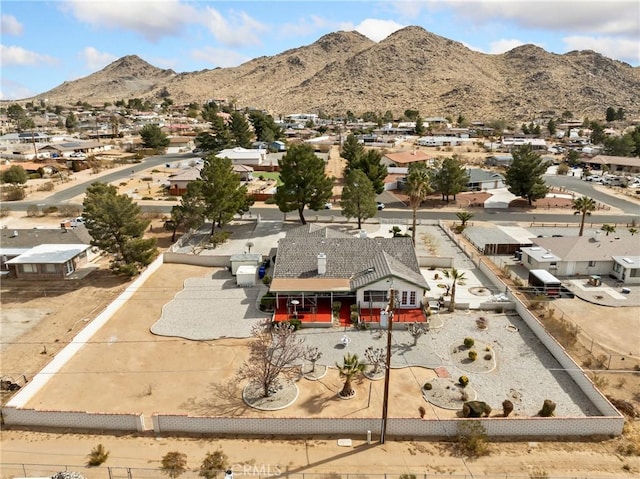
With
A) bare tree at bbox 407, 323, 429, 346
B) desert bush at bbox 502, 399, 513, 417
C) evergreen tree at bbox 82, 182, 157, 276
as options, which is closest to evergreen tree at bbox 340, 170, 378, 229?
evergreen tree at bbox 82, 182, 157, 276

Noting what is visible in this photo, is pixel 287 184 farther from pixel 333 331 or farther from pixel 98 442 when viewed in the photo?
pixel 98 442

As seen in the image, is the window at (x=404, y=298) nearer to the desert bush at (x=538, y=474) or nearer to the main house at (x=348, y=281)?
the main house at (x=348, y=281)

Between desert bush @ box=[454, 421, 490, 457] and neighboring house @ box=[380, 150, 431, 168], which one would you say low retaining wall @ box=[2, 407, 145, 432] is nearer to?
desert bush @ box=[454, 421, 490, 457]

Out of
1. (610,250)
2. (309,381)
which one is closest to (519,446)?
(309,381)

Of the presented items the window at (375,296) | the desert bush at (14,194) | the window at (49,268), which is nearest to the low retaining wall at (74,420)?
the window at (375,296)

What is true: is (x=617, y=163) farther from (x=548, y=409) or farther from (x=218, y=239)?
(x=548, y=409)
